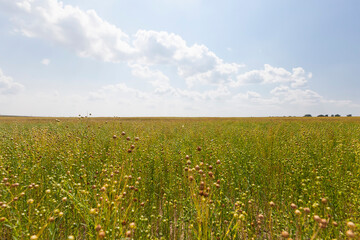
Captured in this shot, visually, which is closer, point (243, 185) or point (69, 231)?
point (69, 231)

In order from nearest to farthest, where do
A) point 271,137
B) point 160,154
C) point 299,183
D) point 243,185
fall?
point 299,183, point 243,185, point 160,154, point 271,137

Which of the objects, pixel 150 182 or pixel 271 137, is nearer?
pixel 150 182

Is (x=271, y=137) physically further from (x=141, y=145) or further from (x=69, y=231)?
(x=69, y=231)

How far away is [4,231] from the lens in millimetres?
2367

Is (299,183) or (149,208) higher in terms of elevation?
(299,183)

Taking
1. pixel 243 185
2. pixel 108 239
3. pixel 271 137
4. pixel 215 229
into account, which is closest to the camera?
pixel 108 239

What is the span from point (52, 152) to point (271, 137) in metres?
6.91

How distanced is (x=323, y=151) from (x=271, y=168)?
1.80 m

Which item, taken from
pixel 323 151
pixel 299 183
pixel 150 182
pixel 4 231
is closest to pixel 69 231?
pixel 4 231

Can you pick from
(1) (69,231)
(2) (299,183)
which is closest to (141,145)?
(1) (69,231)

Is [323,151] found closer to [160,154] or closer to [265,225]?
[265,225]

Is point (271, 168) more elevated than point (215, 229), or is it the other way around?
point (271, 168)

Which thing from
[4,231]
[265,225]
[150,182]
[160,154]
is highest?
[160,154]

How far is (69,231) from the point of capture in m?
2.46
